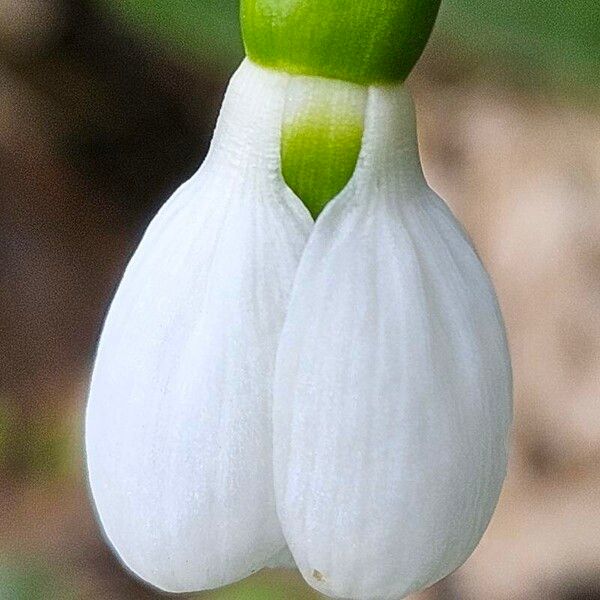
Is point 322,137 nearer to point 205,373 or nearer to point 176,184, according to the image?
point 205,373

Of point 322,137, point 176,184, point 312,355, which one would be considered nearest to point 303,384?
point 312,355

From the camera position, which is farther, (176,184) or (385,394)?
(176,184)

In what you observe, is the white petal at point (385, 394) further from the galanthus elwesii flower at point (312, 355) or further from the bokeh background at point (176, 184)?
the bokeh background at point (176, 184)

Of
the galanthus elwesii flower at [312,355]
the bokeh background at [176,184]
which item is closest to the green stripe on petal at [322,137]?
the galanthus elwesii flower at [312,355]

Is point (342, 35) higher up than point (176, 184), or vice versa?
point (342, 35)

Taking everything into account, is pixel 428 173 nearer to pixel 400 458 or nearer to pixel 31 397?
pixel 31 397

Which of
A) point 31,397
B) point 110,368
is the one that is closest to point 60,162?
point 31,397
